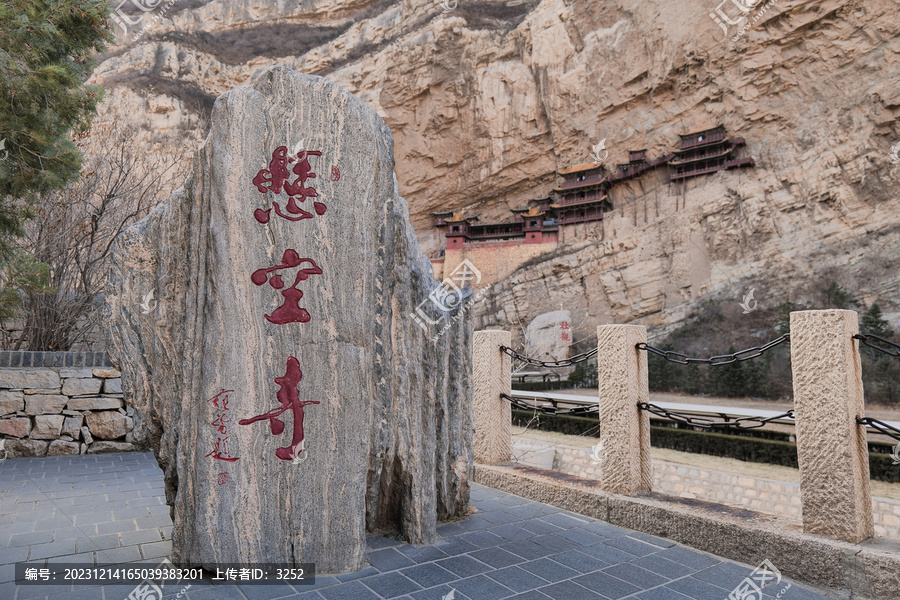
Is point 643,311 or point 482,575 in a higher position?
point 643,311

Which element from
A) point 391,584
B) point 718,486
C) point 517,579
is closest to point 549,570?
point 517,579

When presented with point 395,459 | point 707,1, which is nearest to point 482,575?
point 395,459

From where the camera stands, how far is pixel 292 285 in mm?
2771

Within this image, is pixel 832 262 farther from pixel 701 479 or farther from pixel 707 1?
pixel 701 479

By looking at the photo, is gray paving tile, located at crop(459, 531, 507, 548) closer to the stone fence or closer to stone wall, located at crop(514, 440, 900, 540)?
the stone fence

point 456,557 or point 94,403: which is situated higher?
point 94,403

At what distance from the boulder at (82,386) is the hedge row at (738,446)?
8.06 m

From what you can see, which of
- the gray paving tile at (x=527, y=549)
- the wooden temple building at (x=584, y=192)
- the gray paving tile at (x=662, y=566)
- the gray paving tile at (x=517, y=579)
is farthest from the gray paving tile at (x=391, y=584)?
the wooden temple building at (x=584, y=192)

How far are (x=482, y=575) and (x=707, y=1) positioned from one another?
88.0 feet

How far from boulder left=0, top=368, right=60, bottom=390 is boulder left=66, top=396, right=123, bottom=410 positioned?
0.90 ft

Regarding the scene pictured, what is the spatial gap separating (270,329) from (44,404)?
509 centimetres

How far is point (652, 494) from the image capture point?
148 inches

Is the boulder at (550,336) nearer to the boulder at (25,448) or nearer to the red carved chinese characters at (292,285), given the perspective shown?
the boulder at (25,448)

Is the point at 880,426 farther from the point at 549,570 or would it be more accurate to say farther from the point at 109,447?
the point at 109,447
